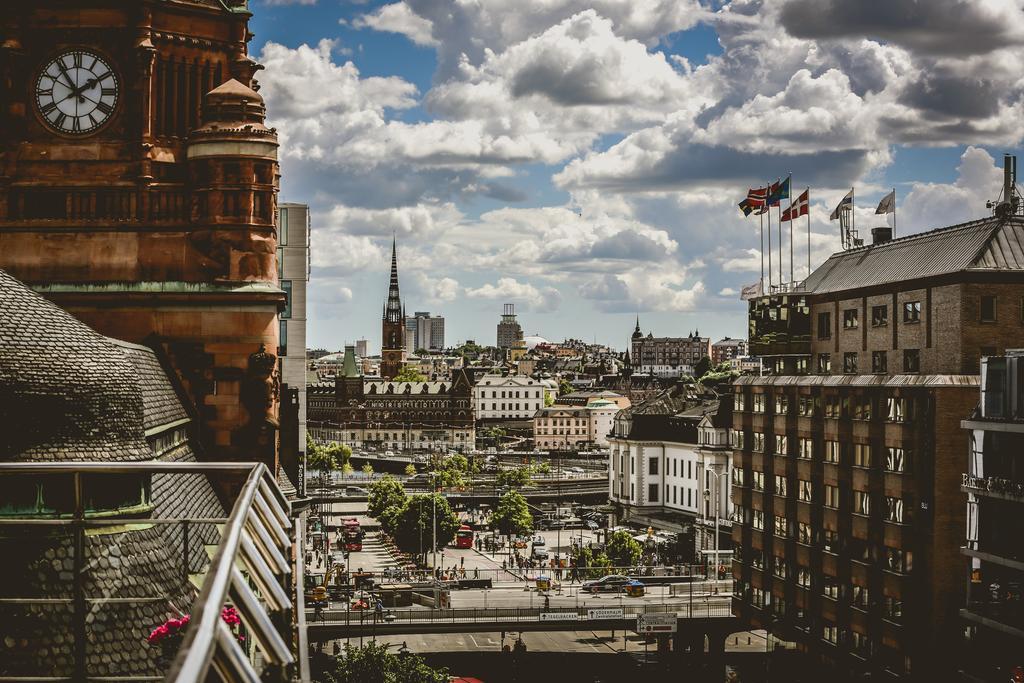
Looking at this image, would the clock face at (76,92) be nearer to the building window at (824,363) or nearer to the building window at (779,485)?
the building window at (824,363)

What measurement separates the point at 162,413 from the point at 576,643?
68.5 metres

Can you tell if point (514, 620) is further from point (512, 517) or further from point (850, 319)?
point (512, 517)

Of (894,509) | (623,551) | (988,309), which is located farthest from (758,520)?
(623,551)

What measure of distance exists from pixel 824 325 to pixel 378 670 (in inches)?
1363

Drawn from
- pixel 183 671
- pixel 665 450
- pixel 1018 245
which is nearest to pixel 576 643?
pixel 1018 245

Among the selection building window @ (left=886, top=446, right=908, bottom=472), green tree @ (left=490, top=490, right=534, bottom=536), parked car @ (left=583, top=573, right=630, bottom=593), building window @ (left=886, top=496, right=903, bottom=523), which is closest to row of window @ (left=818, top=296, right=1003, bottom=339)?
building window @ (left=886, top=446, right=908, bottom=472)

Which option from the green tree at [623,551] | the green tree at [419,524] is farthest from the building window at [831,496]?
the green tree at [419,524]

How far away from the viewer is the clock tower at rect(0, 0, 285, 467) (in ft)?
123

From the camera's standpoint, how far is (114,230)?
38.2m

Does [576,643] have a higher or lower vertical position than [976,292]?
lower

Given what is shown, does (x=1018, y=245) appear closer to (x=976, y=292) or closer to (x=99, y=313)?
(x=976, y=292)

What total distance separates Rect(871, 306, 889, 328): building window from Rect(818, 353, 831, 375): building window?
5.08 m

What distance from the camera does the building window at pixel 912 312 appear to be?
68.7 metres

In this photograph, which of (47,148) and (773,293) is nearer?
(47,148)
